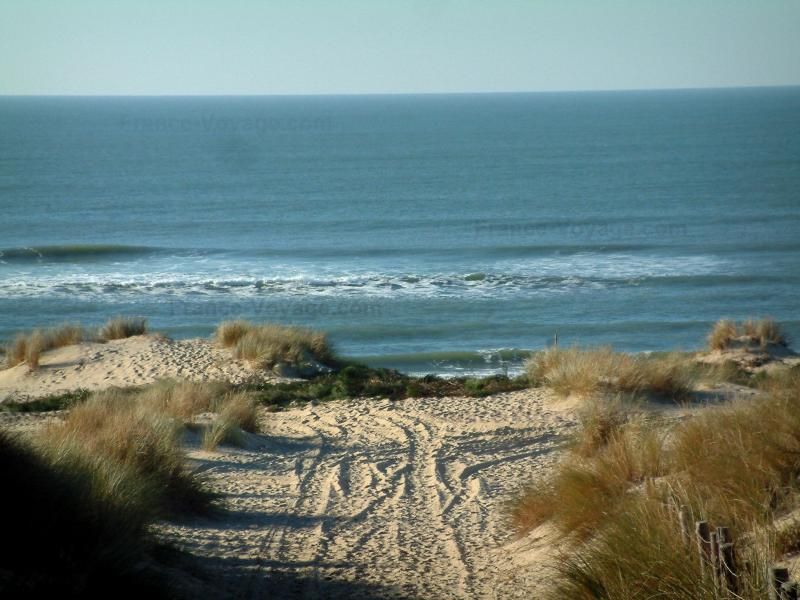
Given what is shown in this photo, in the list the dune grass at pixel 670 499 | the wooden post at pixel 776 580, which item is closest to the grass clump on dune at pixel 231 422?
the dune grass at pixel 670 499

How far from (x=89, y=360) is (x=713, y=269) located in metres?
24.9

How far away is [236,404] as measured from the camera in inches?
525

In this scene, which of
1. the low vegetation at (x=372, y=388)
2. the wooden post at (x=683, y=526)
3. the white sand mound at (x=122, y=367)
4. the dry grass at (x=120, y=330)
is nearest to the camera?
the wooden post at (x=683, y=526)

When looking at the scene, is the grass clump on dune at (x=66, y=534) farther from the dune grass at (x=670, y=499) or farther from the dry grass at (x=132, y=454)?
the dune grass at (x=670, y=499)

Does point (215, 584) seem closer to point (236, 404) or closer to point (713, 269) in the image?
point (236, 404)

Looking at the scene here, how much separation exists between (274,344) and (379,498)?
9.28 meters

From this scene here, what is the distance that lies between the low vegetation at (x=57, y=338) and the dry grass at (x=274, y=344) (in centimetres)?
285

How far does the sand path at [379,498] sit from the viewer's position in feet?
23.9

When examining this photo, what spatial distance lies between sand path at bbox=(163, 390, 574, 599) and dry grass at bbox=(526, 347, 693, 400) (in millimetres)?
503

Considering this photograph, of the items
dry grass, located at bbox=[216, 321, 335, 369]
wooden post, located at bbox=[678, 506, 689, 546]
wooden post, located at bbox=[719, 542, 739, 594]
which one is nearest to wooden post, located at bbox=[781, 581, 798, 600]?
wooden post, located at bbox=[719, 542, 739, 594]

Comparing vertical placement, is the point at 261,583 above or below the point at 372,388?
above

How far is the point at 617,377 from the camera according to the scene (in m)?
14.8

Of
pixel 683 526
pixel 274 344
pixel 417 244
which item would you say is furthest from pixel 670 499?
pixel 417 244

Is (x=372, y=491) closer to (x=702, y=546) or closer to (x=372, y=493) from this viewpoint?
(x=372, y=493)
